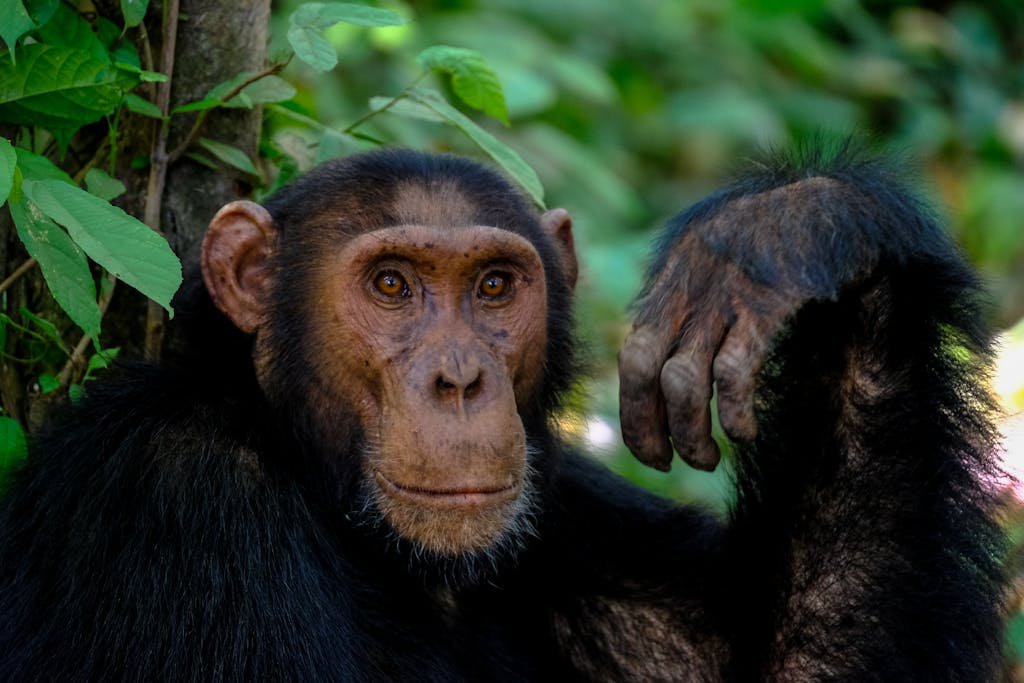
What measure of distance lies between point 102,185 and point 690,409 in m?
1.78

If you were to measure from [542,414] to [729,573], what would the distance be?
809mm

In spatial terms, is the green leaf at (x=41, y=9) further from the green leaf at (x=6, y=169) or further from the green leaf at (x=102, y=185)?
the green leaf at (x=6, y=169)

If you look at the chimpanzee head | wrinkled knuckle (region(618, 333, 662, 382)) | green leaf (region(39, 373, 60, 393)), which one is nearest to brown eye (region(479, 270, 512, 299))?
the chimpanzee head

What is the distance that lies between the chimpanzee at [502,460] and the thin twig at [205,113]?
0.35m

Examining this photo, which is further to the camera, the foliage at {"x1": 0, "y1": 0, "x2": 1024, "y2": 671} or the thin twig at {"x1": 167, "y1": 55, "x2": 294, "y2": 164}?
the thin twig at {"x1": 167, "y1": 55, "x2": 294, "y2": 164}

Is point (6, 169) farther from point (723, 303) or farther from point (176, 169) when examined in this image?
point (723, 303)

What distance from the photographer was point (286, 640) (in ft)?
11.6

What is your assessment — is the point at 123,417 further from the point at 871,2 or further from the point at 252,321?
the point at 871,2

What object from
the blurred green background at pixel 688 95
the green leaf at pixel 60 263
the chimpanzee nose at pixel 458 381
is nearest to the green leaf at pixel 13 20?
the green leaf at pixel 60 263

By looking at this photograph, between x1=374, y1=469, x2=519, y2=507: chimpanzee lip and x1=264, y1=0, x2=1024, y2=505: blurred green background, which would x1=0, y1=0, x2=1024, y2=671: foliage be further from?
x1=374, y1=469, x2=519, y2=507: chimpanzee lip

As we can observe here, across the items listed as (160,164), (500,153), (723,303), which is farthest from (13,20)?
(723,303)

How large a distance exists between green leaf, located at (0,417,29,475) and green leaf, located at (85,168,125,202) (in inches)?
27.2

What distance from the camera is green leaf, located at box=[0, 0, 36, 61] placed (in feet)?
11.3

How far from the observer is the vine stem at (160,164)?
14.3ft
